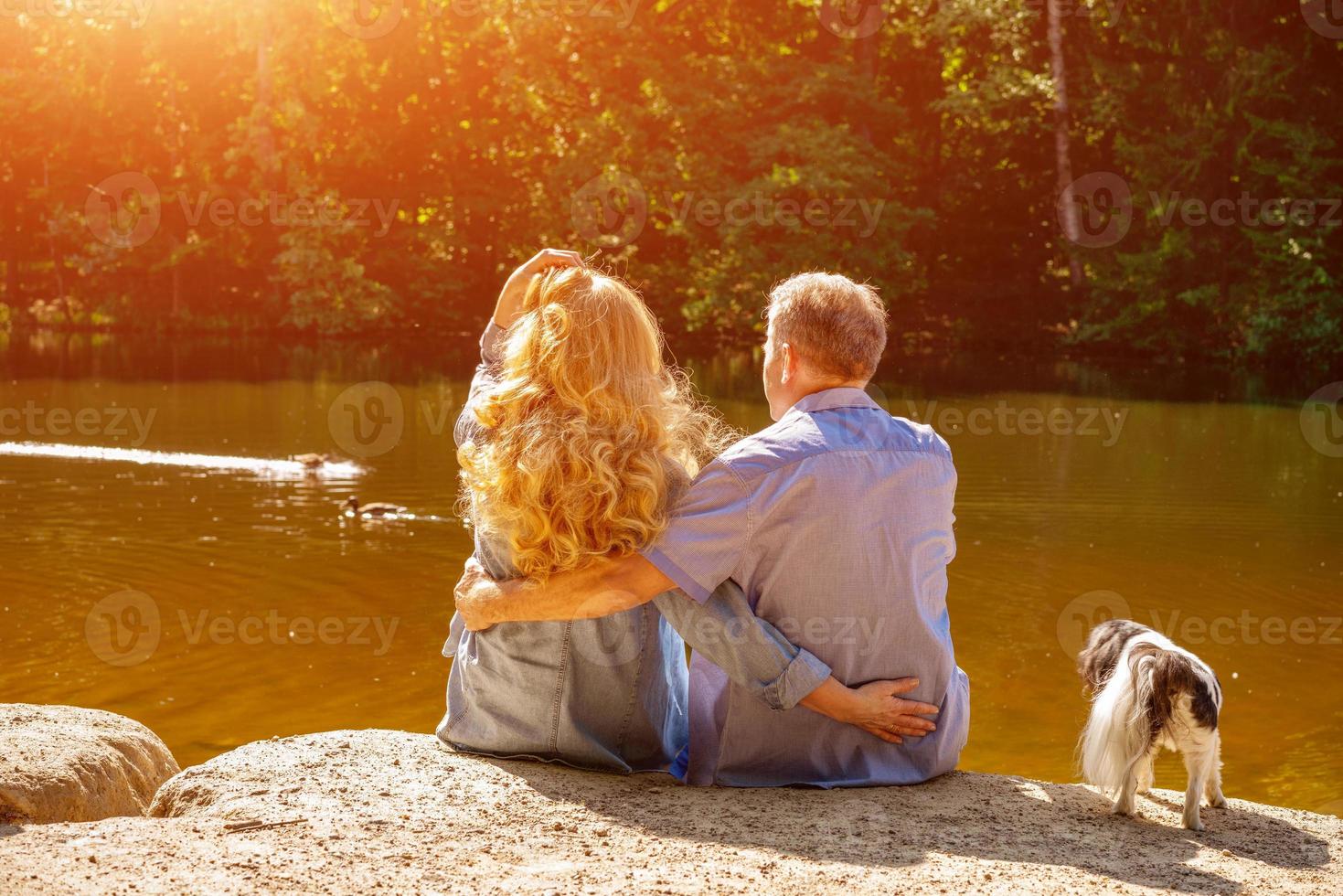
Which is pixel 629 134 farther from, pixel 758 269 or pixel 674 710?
pixel 674 710

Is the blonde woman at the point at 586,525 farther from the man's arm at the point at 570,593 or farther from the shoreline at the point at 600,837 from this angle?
the shoreline at the point at 600,837

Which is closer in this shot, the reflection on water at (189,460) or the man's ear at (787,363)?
the man's ear at (787,363)

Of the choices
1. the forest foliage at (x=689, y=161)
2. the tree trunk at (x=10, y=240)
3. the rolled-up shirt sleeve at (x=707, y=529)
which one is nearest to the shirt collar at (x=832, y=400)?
the rolled-up shirt sleeve at (x=707, y=529)

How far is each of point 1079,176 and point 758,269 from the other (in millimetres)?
7866

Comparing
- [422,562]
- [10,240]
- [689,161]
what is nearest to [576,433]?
[422,562]

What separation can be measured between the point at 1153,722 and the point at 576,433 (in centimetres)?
174

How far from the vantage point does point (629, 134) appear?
30.6m

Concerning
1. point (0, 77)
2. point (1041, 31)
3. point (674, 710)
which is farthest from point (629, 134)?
point (674, 710)

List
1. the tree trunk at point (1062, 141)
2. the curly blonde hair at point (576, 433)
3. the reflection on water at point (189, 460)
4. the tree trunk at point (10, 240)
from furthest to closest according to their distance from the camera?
the tree trunk at point (10, 240) → the tree trunk at point (1062, 141) → the reflection on water at point (189, 460) → the curly blonde hair at point (576, 433)

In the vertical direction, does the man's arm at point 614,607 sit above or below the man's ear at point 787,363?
below

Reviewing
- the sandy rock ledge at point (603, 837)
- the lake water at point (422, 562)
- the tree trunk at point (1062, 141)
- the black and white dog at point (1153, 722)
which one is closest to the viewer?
the sandy rock ledge at point (603, 837)

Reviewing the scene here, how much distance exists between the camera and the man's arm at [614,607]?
3588mm

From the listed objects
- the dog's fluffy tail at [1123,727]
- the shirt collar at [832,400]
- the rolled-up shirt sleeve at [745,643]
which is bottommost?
the dog's fluffy tail at [1123,727]

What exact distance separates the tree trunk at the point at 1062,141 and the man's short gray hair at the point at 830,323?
92.0ft
